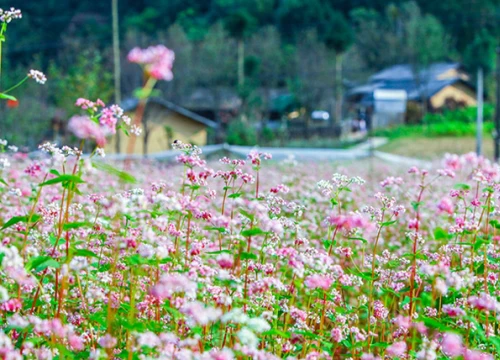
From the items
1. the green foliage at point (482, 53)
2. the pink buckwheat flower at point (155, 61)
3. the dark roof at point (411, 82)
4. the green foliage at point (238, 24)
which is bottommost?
the pink buckwheat flower at point (155, 61)

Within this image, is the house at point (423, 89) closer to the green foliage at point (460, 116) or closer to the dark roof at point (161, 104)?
the green foliage at point (460, 116)

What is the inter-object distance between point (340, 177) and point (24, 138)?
100 ft

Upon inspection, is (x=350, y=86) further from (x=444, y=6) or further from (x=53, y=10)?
(x=53, y=10)

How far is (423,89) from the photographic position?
49312mm

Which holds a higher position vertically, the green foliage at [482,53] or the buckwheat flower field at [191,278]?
the green foliage at [482,53]

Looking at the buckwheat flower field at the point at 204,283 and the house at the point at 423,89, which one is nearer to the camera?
the buckwheat flower field at the point at 204,283

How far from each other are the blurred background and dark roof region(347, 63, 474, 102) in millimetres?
120

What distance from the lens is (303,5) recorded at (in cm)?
6481

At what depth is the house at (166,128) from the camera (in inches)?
1369

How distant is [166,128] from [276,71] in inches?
756

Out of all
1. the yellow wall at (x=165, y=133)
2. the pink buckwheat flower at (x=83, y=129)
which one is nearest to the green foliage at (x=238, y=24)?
the yellow wall at (x=165, y=133)

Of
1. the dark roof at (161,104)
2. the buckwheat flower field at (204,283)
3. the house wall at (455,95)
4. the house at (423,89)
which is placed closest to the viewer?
the buckwheat flower field at (204,283)

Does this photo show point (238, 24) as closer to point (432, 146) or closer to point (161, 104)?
point (161, 104)

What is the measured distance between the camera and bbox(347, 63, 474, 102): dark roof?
48.8 meters
